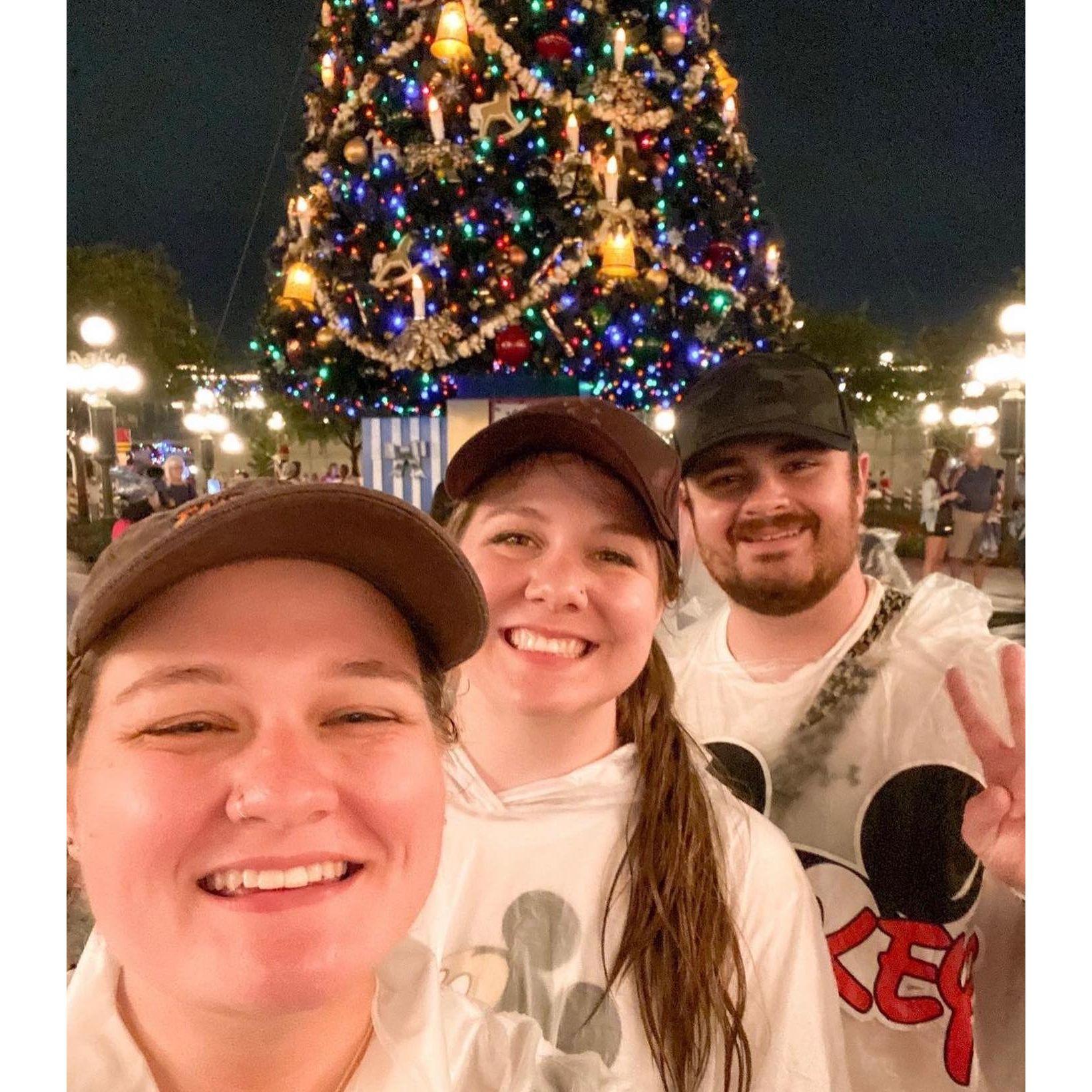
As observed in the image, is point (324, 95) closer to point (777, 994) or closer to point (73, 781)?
point (73, 781)

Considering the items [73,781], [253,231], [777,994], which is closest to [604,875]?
[777,994]

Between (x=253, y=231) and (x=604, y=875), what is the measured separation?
3.52 ft

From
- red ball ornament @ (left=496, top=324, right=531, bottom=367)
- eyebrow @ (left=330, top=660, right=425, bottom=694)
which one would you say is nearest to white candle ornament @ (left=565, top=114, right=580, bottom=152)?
red ball ornament @ (left=496, top=324, right=531, bottom=367)

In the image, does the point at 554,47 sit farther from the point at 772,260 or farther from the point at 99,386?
the point at 99,386

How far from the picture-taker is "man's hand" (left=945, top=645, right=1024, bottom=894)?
3.28 ft

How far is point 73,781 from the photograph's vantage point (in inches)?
30.6

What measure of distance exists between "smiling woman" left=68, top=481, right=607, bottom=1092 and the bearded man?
0.47m

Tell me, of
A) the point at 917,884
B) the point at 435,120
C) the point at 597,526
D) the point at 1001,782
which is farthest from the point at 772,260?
the point at 917,884

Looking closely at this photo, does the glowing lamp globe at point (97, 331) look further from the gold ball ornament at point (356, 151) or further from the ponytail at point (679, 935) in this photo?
the ponytail at point (679, 935)

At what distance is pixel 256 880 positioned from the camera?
2.26 feet

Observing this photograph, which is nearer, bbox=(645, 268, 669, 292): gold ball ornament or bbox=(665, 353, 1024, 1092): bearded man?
bbox=(665, 353, 1024, 1092): bearded man

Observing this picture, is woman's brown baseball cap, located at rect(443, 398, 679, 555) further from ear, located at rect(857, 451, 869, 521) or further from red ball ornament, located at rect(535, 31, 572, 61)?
red ball ornament, located at rect(535, 31, 572, 61)

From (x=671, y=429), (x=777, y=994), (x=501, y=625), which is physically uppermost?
(x=671, y=429)
